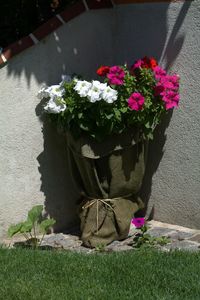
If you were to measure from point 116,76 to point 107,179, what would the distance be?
810mm

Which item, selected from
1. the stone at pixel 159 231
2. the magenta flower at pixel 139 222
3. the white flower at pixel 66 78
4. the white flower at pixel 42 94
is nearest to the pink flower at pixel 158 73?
the white flower at pixel 66 78

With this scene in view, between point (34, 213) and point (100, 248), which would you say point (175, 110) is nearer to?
point (100, 248)

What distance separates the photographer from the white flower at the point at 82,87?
5.18m

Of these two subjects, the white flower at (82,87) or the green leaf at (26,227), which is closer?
the white flower at (82,87)

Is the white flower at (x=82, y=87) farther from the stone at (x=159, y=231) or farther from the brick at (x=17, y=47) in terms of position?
the stone at (x=159, y=231)

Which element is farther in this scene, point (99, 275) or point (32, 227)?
point (32, 227)

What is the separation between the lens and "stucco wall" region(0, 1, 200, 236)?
5.56 metres

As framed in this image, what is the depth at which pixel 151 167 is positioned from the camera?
237 inches

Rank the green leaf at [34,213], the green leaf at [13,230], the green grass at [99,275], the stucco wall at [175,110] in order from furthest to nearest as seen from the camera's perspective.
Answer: the stucco wall at [175,110]
the green leaf at [34,213]
the green leaf at [13,230]
the green grass at [99,275]

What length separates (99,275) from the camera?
4.56m

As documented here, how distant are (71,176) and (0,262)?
A: 111cm

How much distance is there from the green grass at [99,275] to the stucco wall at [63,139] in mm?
820

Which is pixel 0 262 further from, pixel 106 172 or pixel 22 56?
pixel 22 56

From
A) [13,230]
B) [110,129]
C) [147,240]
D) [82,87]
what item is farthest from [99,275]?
[82,87]
